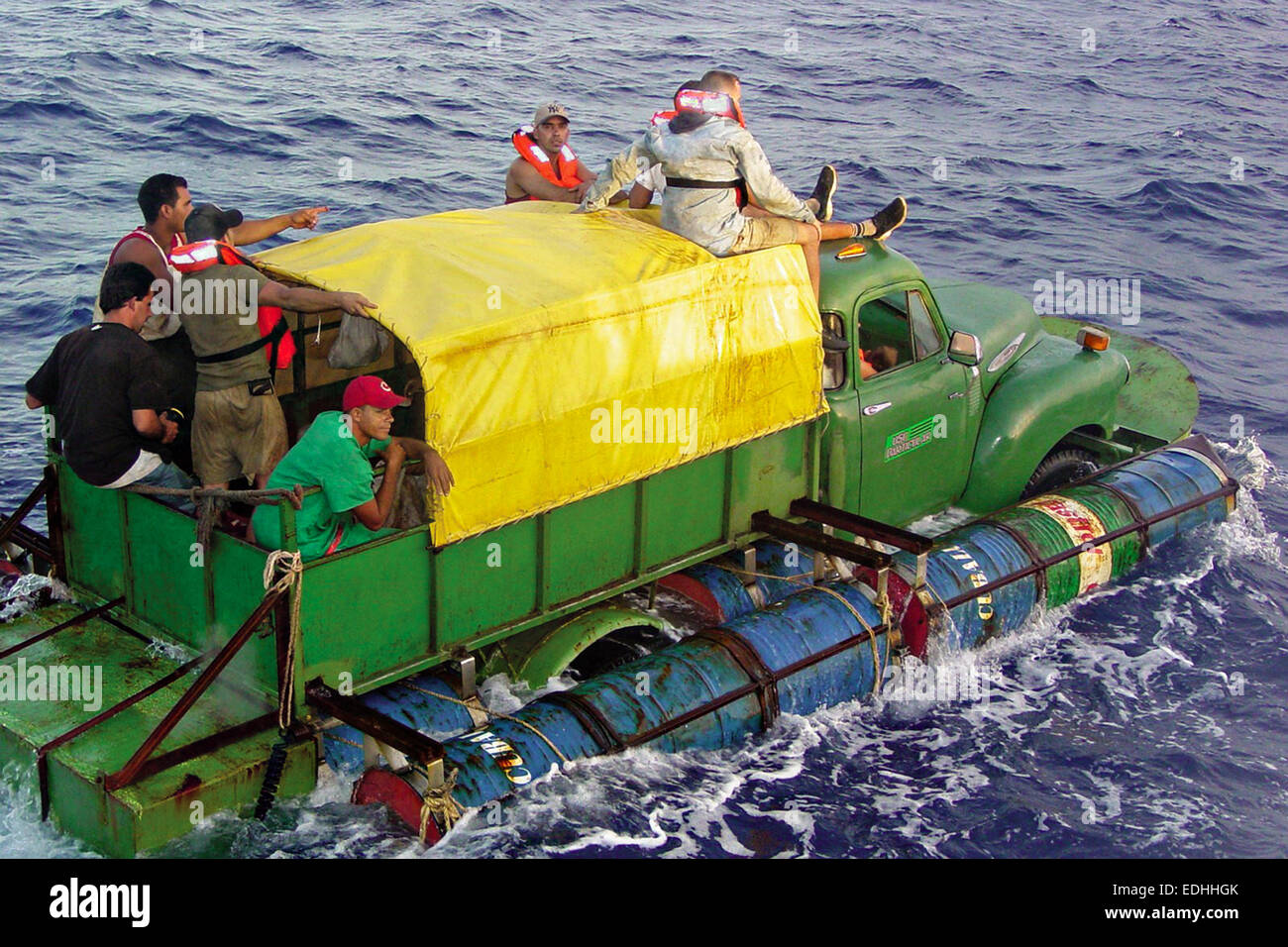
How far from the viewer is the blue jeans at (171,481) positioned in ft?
26.1

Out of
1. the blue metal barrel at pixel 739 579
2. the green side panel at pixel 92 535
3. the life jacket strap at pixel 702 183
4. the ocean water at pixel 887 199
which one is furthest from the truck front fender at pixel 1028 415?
the green side panel at pixel 92 535

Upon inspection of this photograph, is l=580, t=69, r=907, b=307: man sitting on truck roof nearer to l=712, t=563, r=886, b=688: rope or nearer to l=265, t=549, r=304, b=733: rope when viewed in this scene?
l=712, t=563, r=886, b=688: rope

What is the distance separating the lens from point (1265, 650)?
1080cm

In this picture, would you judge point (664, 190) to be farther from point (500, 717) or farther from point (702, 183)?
point (500, 717)

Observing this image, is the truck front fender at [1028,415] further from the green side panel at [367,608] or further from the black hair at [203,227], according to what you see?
the black hair at [203,227]

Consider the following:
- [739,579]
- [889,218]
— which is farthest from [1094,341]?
[739,579]

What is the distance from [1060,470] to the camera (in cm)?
1171

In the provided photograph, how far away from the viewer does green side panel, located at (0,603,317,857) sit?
7039mm

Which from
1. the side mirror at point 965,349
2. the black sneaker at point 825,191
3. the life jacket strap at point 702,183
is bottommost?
the side mirror at point 965,349

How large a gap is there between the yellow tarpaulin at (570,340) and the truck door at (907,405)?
68 centimetres

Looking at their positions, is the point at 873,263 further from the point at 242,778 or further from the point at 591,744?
the point at 242,778

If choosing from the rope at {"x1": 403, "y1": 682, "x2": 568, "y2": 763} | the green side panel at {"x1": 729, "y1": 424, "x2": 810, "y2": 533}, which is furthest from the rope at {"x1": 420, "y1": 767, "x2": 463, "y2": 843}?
the green side panel at {"x1": 729, "y1": 424, "x2": 810, "y2": 533}

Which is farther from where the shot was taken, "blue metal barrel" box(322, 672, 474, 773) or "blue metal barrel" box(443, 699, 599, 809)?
"blue metal barrel" box(322, 672, 474, 773)

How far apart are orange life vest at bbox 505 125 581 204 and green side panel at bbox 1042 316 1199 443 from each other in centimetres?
461
